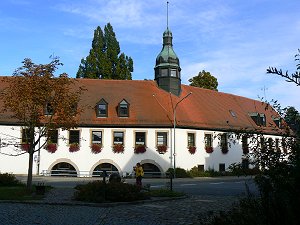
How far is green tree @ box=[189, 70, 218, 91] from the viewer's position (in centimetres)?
5459

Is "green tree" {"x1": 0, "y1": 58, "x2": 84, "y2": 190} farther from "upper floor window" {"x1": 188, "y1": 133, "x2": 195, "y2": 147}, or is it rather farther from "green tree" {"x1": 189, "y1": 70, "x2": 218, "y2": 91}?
"green tree" {"x1": 189, "y1": 70, "x2": 218, "y2": 91}

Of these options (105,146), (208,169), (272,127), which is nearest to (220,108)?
(208,169)

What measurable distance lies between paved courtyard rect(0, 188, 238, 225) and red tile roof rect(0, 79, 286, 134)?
21.7 m

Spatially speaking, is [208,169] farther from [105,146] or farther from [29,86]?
[29,86]

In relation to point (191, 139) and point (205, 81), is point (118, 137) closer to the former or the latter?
point (191, 139)

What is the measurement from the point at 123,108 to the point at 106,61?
1761cm

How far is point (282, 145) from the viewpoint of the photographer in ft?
15.9

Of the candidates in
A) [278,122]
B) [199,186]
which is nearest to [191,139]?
[199,186]

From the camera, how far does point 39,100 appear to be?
17.7 m

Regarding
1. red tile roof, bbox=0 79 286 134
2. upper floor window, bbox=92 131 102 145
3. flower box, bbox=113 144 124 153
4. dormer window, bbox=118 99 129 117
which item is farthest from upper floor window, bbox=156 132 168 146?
upper floor window, bbox=92 131 102 145

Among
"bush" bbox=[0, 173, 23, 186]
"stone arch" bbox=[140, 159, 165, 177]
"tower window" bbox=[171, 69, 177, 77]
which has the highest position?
"tower window" bbox=[171, 69, 177, 77]

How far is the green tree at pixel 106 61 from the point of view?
52969mm

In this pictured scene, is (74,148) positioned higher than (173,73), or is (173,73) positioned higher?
(173,73)

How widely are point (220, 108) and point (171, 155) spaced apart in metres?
11.4
